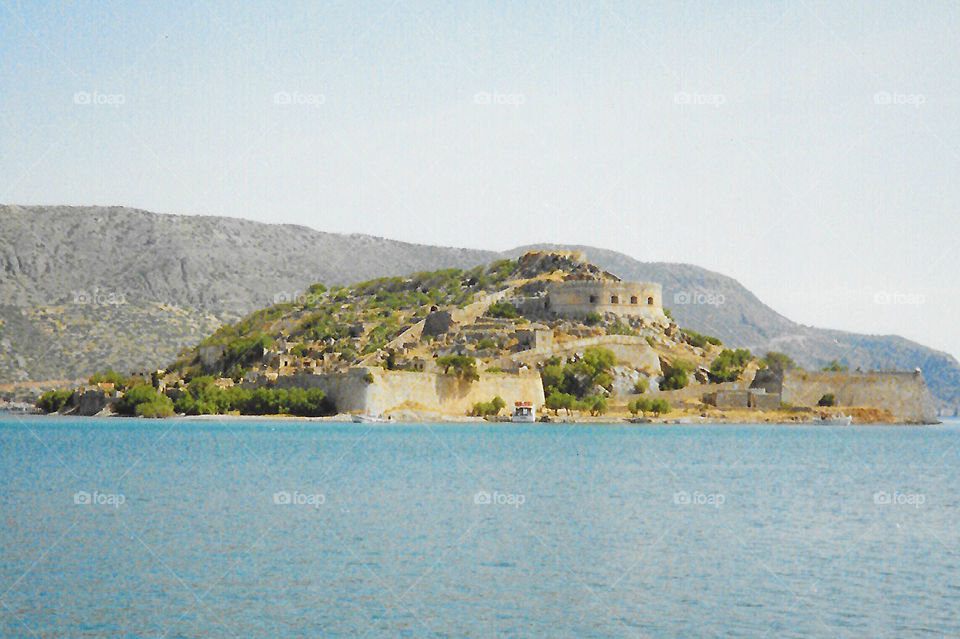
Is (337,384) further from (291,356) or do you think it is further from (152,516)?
(152,516)

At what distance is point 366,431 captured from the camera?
196ft

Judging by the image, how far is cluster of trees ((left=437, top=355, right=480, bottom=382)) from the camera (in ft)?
223

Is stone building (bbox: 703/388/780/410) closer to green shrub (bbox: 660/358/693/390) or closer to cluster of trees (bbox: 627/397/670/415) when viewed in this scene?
green shrub (bbox: 660/358/693/390)

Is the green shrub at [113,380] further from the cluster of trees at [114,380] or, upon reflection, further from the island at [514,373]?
the island at [514,373]

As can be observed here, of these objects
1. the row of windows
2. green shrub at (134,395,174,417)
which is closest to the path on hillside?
the row of windows

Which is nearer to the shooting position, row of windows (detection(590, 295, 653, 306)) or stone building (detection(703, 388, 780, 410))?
stone building (detection(703, 388, 780, 410))

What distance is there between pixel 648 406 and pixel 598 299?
1340 cm

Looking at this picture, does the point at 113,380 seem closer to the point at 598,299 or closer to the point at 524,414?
the point at 524,414

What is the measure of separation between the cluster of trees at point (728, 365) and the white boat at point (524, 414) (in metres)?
14.0

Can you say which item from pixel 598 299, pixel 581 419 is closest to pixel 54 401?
pixel 581 419

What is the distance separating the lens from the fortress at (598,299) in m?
82.6

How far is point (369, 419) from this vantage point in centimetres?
6412

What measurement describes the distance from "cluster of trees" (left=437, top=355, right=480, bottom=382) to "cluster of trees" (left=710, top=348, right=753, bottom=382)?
16.6 meters

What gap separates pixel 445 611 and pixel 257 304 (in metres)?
125
